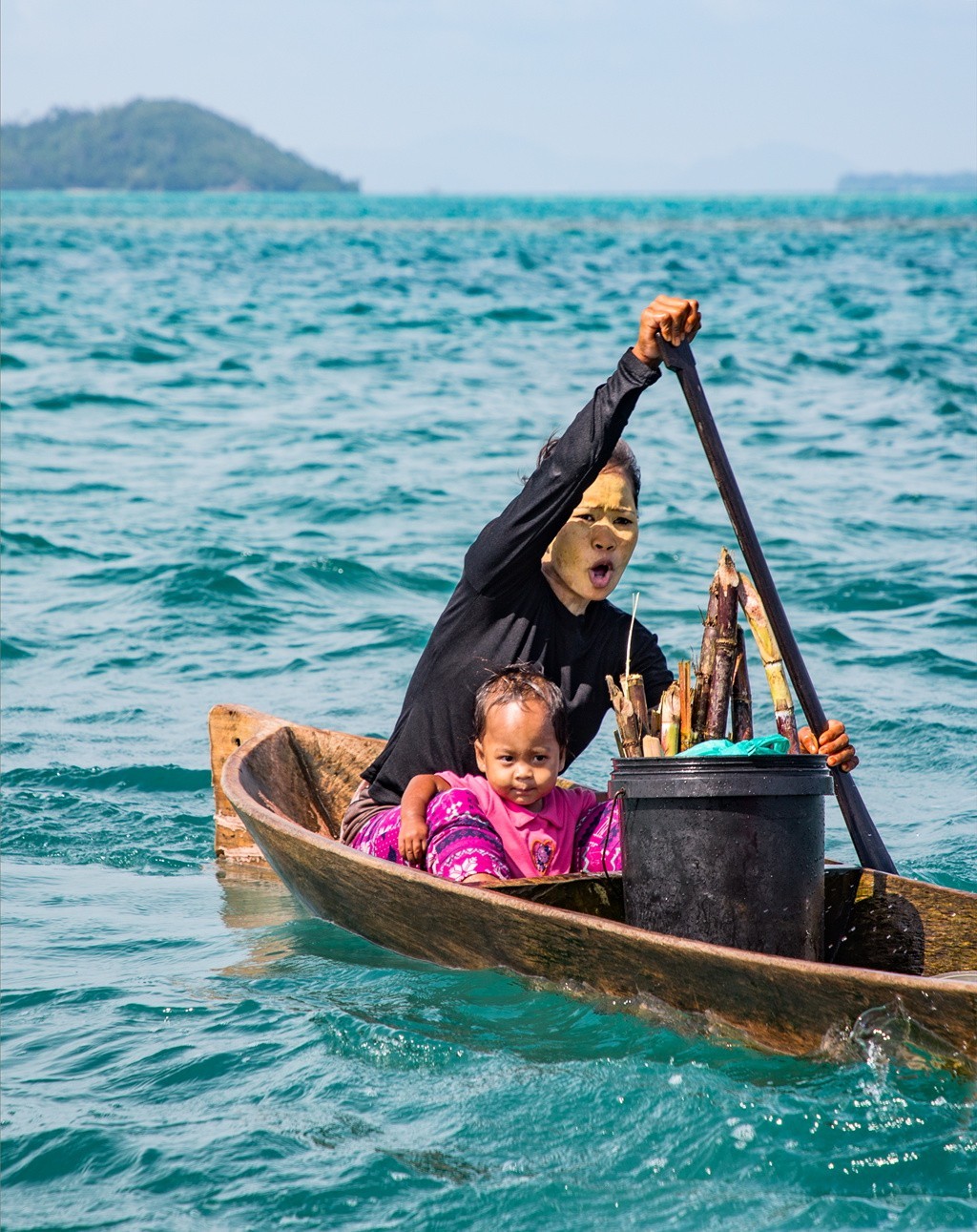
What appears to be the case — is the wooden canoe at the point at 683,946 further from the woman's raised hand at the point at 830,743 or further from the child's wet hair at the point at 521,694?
the child's wet hair at the point at 521,694

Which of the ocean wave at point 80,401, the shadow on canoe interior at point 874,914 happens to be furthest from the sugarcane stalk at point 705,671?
the ocean wave at point 80,401

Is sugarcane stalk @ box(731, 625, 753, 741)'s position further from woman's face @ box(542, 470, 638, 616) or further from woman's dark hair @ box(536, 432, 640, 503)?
woman's dark hair @ box(536, 432, 640, 503)

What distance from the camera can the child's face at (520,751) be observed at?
4234mm

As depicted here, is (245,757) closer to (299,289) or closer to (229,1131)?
(229,1131)

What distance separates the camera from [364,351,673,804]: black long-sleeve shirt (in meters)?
4.05

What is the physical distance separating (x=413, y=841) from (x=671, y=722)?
826 mm

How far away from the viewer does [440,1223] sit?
126 inches

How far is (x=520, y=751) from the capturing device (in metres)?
4.27

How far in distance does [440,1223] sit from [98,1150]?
0.86m

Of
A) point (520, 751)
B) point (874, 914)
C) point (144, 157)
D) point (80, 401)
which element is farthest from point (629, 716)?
point (144, 157)

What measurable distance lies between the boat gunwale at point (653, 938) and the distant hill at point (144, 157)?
171914mm

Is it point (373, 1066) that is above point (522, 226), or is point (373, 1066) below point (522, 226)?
below

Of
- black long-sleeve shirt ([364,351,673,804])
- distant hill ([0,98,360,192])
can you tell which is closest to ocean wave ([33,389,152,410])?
black long-sleeve shirt ([364,351,673,804])

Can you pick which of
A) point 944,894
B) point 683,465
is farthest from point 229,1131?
point 683,465
